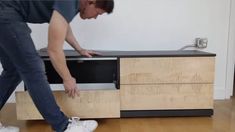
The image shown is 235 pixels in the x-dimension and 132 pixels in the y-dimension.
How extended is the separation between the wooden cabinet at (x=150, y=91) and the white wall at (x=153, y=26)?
1.40ft

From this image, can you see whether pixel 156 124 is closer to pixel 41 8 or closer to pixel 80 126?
pixel 80 126

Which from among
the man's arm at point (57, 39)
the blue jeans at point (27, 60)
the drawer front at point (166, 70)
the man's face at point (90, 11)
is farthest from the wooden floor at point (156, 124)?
the man's face at point (90, 11)

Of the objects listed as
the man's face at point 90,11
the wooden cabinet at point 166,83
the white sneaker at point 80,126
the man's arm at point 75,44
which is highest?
the man's face at point 90,11

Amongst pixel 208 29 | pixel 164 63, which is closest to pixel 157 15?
pixel 208 29

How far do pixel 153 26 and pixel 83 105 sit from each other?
90 centimetres

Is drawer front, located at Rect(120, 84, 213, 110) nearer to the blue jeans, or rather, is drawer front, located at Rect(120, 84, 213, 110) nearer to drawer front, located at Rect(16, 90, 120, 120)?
drawer front, located at Rect(16, 90, 120, 120)

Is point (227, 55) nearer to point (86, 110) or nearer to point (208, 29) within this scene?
point (208, 29)

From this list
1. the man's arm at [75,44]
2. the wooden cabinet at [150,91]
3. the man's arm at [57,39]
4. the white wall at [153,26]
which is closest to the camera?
the man's arm at [57,39]

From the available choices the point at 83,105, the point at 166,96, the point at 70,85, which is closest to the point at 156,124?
the point at 166,96

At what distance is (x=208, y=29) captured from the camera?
7.41 ft

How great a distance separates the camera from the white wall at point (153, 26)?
2.20 metres

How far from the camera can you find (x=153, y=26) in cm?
223

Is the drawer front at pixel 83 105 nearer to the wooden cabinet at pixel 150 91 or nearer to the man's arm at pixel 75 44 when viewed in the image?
the wooden cabinet at pixel 150 91

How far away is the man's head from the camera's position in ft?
4.07
